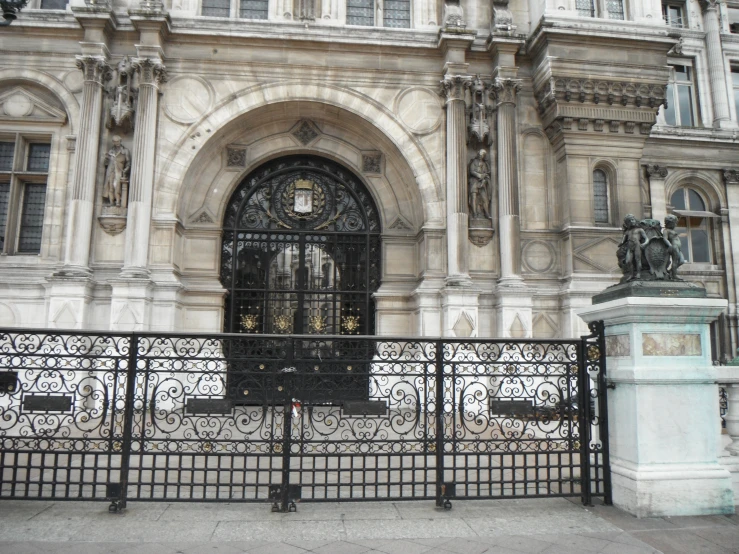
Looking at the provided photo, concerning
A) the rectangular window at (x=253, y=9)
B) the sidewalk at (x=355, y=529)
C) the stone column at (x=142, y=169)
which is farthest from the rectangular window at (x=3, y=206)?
the sidewalk at (x=355, y=529)

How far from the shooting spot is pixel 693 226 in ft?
69.9

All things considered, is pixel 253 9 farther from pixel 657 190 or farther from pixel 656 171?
pixel 657 190

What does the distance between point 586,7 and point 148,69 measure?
12.1 m

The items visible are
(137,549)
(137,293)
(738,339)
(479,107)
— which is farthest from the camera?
(738,339)

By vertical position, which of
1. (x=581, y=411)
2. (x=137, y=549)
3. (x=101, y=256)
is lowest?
(x=137, y=549)

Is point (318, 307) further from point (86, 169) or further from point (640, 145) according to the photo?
point (640, 145)

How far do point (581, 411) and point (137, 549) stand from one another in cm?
482

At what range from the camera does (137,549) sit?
5027mm

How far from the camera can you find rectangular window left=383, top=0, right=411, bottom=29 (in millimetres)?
16500

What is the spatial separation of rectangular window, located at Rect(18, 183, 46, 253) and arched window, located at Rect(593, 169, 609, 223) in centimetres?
1462

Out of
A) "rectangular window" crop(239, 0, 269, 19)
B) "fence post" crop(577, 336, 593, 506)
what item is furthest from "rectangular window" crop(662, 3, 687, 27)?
"fence post" crop(577, 336, 593, 506)

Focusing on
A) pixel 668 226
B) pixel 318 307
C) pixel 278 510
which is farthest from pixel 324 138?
pixel 278 510

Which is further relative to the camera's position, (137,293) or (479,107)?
(479,107)

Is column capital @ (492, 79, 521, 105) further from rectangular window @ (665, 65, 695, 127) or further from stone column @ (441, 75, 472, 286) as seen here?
A: rectangular window @ (665, 65, 695, 127)
